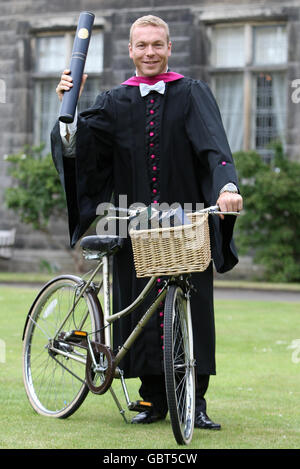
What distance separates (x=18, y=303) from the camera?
40.4 feet

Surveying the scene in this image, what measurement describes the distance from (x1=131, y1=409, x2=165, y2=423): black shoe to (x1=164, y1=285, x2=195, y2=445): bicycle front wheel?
36 cm

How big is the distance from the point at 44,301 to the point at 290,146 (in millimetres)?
11667

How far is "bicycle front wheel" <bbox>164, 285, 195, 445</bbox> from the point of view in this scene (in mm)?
4723

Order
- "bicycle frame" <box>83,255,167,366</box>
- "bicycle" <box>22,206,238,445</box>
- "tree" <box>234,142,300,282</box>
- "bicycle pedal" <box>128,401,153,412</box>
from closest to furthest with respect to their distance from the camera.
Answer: "bicycle" <box>22,206,238,445</box>
"bicycle frame" <box>83,255,167,366</box>
"bicycle pedal" <box>128,401,153,412</box>
"tree" <box>234,142,300,282</box>

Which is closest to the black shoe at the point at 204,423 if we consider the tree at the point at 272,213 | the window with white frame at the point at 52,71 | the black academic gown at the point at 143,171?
the black academic gown at the point at 143,171

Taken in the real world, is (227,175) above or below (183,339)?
above

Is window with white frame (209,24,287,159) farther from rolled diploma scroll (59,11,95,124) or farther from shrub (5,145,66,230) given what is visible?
rolled diploma scroll (59,11,95,124)

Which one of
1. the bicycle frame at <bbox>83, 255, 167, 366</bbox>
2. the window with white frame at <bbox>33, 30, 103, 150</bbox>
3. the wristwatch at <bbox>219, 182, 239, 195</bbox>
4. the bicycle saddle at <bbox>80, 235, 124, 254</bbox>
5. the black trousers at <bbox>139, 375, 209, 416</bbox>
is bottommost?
the black trousers at <bbox>139, 375, 209, 416</bbox>

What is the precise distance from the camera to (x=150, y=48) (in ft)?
17.8

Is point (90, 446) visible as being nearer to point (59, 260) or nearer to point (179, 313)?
point (179, 313)

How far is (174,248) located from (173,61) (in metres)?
13.0

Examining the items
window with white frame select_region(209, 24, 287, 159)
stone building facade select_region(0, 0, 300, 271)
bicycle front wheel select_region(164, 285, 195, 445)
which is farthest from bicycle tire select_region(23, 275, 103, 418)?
window with white frame select_region(209, 24, 287, 159)

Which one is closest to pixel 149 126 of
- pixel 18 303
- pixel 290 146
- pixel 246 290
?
pixel 18 303

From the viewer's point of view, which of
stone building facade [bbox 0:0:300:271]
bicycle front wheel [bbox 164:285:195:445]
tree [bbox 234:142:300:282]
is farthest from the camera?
stone building facade [bbox 0:0:300:271]
